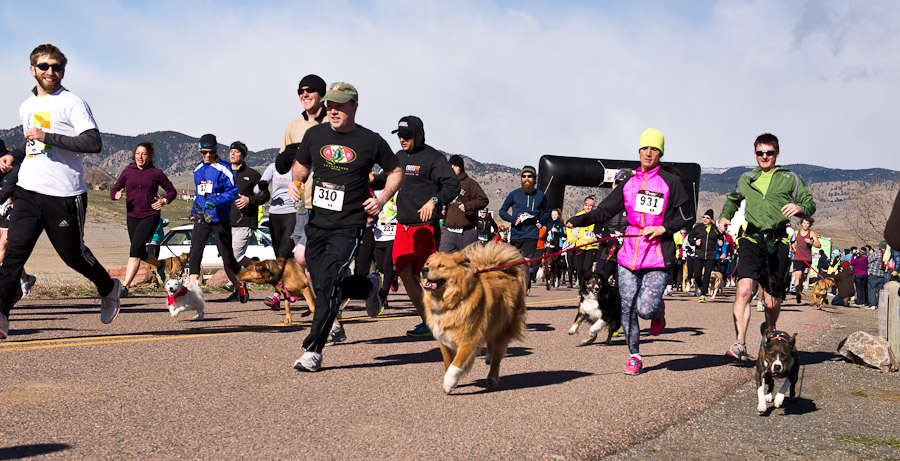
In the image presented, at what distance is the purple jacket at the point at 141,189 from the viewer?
10312mm

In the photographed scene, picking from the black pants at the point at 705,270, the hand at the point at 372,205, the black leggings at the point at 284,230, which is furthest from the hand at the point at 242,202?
the black pants at the point at 705,270

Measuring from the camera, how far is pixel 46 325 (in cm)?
799

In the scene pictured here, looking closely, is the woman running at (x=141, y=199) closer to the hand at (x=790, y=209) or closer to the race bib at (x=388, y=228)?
the race bib at (x=388, y=228)

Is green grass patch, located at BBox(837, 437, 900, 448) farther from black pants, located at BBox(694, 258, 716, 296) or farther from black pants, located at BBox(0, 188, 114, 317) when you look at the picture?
black pants, located at BBox(694, 258, 716, 296)

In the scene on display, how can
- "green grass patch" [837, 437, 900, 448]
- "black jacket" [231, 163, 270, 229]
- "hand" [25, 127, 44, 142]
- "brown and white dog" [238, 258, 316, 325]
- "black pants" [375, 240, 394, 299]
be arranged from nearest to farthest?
"green grass patch" [837, 437, 900, 448] → "hand" [25, 127, 44, 142] → "black pants" [375, 240, 394, 299] → "brown and white dog" [238, 258, 316, 325] → "black jacket" [231, 163, 270, 229]

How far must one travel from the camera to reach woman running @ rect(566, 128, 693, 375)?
6.45 metres

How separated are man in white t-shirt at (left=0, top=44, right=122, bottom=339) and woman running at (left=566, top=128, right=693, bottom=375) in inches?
168

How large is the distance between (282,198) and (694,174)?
A: 25.6 m

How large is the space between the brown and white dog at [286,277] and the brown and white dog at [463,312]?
4038mm

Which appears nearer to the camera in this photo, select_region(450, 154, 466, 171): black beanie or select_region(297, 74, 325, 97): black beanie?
select_region(297, 74, 325, 97): black beanie

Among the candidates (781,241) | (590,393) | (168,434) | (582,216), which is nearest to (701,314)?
(781,241)

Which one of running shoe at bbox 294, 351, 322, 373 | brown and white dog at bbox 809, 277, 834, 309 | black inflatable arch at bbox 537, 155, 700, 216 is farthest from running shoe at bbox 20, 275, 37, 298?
black inflatable arch at bbox 537, 155, 700, 216

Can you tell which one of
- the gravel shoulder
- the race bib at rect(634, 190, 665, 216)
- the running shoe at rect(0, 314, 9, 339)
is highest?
the race bib at rect(634, 190, 665, 216)

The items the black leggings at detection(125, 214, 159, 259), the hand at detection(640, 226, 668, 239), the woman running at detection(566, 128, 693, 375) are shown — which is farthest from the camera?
the black leggings at detection(125, 214, 159, 259)
